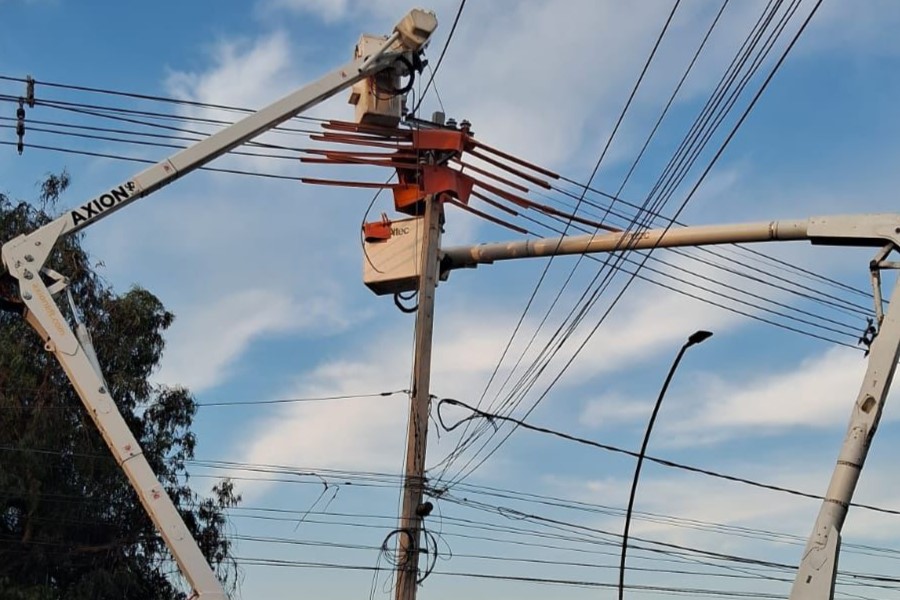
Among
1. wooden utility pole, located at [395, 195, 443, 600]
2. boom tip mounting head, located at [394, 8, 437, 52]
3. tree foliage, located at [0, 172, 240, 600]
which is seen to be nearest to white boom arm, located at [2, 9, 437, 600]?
boom tip mounting head, located at [394, 8, 437, 52]

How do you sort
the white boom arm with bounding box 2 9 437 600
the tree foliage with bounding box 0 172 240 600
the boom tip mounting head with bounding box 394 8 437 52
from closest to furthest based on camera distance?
the white boom arm with bounding box 2 9 437 600 → the boom tip mounting head with bounding box 394 8 437 52 → the tree foliage with bounding box 0 172 240 600

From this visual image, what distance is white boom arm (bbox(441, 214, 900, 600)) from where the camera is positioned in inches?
456

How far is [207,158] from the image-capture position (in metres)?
14.8

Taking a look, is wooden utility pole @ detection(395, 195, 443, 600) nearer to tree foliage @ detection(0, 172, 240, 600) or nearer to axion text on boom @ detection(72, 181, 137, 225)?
axion text on boom @ detection(72, 181, 137, 225)

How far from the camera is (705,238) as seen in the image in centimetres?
1490

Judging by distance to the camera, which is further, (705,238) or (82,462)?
(82,462)

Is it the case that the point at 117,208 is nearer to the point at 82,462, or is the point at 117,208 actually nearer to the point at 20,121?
the point at 20,121

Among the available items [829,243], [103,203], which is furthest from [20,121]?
[829,243]

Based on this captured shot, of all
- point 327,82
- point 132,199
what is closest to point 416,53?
point 327,82

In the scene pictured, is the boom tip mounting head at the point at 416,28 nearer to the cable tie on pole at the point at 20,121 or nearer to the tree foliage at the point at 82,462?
the cable tie on pole at the point at 20,121

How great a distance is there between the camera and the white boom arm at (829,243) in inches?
456

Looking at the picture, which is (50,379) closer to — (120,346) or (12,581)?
(120,346)

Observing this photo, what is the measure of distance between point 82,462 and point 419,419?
13203 millimetres

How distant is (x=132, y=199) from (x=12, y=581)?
48.1 feet
